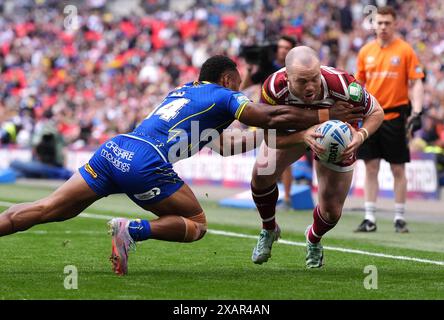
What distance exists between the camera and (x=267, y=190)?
900cm

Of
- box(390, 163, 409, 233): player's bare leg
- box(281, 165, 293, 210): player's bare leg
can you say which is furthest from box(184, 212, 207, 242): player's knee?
box(281, 165, 293, 210): player's bare leg

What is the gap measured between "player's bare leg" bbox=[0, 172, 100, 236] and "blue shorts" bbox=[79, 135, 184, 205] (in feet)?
0.26

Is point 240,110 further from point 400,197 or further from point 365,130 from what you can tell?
point 400,197

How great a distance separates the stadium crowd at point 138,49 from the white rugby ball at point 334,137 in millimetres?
13231

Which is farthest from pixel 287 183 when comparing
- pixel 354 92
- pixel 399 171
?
pixel 354 92

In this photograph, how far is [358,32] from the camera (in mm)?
24984

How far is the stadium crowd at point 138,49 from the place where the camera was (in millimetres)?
24516

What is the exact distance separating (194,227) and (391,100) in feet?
17.3

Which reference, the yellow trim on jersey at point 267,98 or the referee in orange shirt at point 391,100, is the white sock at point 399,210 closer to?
the referee in orange shirt at point 391,100

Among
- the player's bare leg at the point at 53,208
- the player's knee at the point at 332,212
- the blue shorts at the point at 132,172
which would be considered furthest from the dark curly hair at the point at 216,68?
the player's knee at the point at 332,212

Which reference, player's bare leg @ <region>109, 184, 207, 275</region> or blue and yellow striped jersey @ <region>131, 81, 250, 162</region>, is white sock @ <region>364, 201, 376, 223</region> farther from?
blue and yellow striped jersey @ <region>131, 81, 250, 162</region>

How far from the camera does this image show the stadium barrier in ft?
60.7

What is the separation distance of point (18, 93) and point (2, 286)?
91.0 feet

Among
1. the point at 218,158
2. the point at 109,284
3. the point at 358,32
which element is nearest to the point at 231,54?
the point at 358,32
